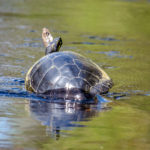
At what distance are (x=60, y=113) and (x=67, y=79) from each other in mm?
758

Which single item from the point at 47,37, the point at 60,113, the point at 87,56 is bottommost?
the point at 87,56

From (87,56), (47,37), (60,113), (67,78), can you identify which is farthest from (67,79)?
(87,56)

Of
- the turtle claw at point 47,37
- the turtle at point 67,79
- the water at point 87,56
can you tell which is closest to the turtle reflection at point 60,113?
the water at point 87,56

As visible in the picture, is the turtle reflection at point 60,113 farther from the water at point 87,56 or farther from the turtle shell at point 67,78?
the turtle shell at point 67,78

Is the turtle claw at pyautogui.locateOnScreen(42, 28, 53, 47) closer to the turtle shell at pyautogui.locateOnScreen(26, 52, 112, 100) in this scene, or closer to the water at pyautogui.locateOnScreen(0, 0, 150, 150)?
the water at pyautogui.locateOnScreen(0, 0, 150, 150)

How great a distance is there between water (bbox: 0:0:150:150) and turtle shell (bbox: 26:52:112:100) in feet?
0.55

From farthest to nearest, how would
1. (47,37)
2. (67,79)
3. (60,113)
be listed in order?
(47,37) < (67,79) < (60,113)

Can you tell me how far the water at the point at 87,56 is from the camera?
3297 mm

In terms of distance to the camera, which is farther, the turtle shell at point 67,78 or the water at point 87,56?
the turtle shell at point 67,78

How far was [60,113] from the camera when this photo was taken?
4086 mm

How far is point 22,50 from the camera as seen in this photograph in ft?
26.1

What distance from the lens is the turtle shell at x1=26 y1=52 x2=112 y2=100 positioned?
15.5ft

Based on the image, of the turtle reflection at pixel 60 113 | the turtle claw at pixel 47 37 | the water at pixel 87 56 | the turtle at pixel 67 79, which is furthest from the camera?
the turtle claw at pixel 47 37

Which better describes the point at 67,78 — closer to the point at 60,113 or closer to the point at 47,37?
the point at 60,113
